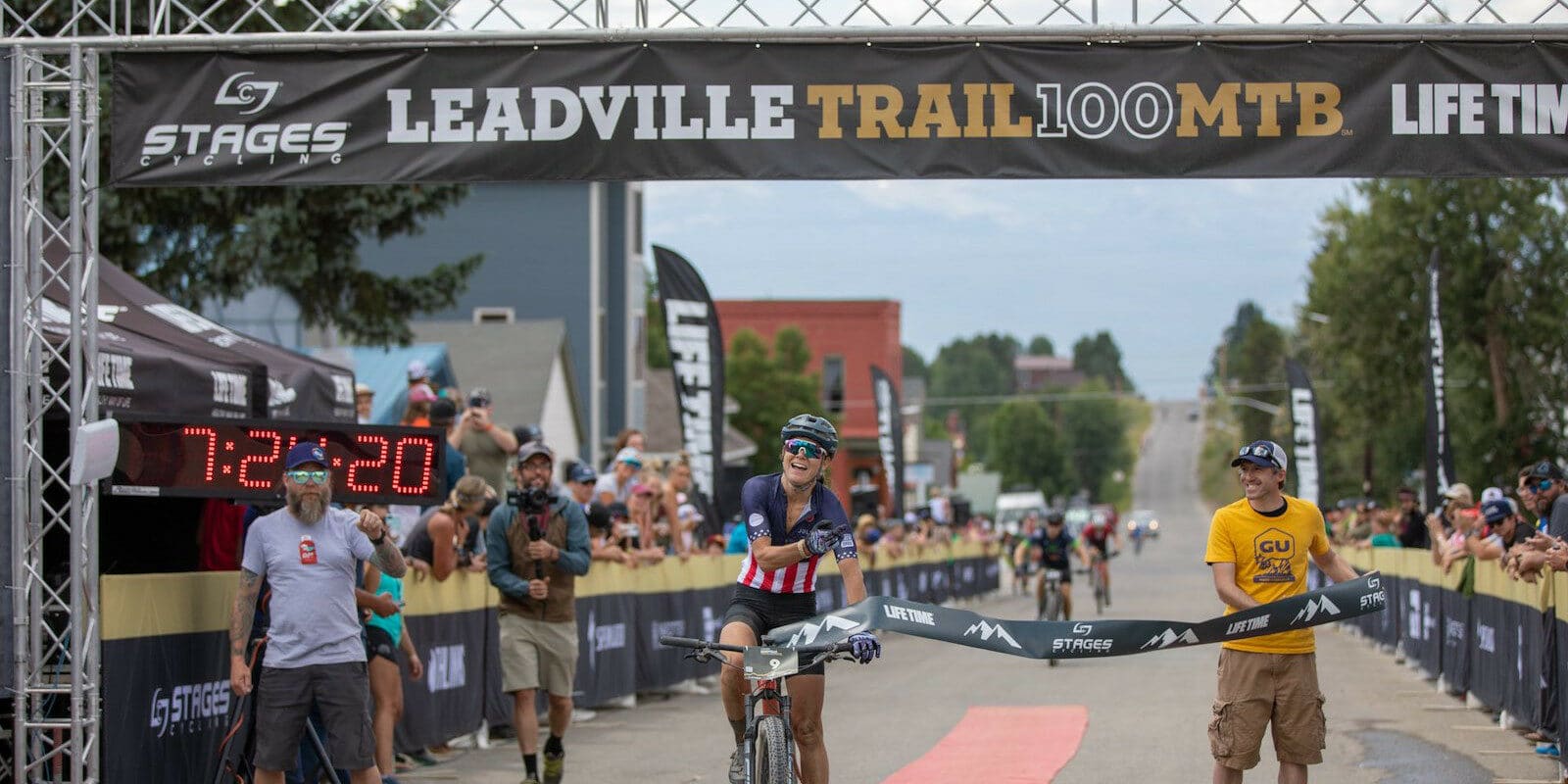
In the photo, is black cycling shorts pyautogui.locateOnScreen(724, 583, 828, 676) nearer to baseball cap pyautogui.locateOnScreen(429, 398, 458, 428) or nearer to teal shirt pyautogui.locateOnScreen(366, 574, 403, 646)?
→ teal shirt pyautogui.locateOnScreen(366, 574, 403, 646)

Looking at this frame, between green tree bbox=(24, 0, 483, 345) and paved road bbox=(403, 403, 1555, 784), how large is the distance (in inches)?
309

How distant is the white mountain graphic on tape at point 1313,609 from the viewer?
8617 mm

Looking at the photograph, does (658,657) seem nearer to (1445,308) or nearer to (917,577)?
(917,577)

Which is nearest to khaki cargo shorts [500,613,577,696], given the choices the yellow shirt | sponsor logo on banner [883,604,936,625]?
sponsor logo on banner [883,604,936,625]

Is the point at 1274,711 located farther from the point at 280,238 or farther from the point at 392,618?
the point at 280,238

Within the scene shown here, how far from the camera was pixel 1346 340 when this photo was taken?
52500mm

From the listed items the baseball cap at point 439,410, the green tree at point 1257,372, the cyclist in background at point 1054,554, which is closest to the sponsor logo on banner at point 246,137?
the baseball cap at point 439,410

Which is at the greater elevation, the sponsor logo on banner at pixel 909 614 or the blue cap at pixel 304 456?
the blue cap at pixel 304 456

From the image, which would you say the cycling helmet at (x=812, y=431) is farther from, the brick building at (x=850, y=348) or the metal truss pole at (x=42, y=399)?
the brick building at (x=850, y=348)

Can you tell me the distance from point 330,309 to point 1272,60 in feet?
55.6

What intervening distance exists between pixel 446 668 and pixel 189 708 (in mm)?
3503

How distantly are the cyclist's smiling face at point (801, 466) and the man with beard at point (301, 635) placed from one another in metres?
2.31

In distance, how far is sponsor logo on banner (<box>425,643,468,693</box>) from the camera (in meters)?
13.4

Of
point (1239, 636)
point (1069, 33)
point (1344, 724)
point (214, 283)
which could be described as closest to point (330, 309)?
point (214, 283)
